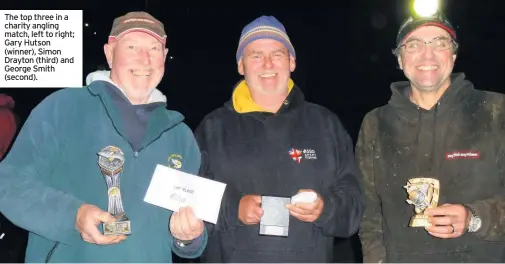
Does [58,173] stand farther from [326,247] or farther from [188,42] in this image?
[188,42]

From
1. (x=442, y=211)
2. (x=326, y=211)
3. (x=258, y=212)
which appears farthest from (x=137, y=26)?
(x=442, y=211)

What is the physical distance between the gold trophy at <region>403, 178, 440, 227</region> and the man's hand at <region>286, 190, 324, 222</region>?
452 mm

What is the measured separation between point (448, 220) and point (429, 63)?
0.86 m

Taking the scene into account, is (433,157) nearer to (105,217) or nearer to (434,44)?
(434,44)

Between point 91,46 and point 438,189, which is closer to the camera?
point 438,189

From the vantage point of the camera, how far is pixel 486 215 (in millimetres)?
2678

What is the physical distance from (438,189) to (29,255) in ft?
6.63

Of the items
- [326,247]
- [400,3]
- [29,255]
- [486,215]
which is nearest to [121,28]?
[29,255]

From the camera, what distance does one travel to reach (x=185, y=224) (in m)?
2.46

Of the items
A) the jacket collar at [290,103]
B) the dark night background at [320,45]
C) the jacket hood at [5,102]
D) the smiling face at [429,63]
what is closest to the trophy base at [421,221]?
the smiling face at [429,63]

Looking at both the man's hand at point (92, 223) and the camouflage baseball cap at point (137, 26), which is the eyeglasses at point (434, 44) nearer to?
the camouflage baseball cap at point (137, 26)

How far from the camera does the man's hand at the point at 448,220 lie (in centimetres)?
258

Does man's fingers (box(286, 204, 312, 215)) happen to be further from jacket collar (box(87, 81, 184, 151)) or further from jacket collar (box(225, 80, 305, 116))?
jacket collar (box(87, 81, 184, 151))
